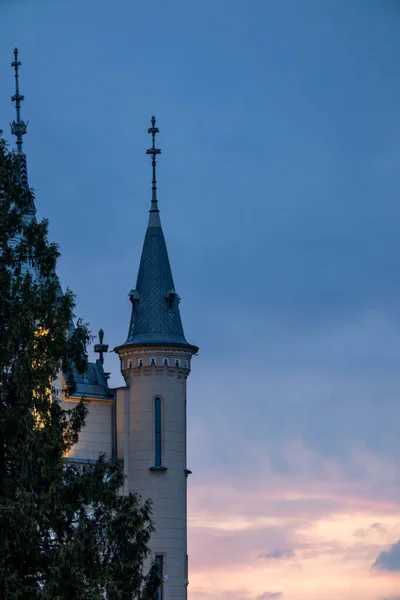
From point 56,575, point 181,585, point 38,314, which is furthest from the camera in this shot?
point 181,585

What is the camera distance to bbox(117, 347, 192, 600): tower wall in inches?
2478

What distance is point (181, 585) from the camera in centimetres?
6278

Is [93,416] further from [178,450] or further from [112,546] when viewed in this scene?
[112,546]

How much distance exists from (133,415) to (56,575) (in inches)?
978

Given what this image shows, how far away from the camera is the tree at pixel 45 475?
130ft

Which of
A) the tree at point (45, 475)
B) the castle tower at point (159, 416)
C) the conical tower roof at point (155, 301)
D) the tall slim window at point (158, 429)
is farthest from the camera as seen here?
the conical tower roof at point (155, 301)

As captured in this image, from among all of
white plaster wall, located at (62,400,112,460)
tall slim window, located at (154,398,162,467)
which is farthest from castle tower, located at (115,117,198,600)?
white plaster wall, located at (62,400,112,460)

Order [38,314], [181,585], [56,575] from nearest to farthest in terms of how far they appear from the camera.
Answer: [56,575]
[38,314]
[181,585]

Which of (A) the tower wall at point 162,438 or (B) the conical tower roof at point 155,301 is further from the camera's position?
(B) the conical tower roof at point 155,301

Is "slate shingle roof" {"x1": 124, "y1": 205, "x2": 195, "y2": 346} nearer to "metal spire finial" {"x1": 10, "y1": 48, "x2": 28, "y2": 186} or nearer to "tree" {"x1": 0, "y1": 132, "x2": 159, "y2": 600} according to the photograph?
"metal spire finial" {"x1": 10, "y1": 48, "x2": 28, "y2": 186}

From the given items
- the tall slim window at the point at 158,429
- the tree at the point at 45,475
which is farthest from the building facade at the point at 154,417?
the tree at the point at 45,475

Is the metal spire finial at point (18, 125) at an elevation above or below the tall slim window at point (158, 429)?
above

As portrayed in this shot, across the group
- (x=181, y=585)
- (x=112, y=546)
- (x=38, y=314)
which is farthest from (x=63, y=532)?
(x=181, y=585)

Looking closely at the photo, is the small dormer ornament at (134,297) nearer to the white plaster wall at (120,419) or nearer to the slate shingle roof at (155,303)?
the slate shingle roof at (155,303)
